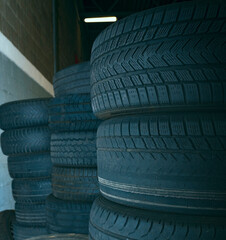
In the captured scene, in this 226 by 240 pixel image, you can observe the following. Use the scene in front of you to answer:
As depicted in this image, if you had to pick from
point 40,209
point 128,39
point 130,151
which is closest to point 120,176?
point 130,151

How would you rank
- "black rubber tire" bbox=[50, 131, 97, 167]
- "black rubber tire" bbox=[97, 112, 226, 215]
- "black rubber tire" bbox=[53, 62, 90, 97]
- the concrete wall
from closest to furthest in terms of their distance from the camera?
"black rubber tire" bbox=[97, 112, 226, 215] → "black rubber tire" bbox=[50, 131, 97, 167] → "black rubber tire" bbox=[53, 62, 90, 97] → the concrete wall

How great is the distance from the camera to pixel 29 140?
2613mm

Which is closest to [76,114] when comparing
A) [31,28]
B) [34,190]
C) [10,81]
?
[34,190]

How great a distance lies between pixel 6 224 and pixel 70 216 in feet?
3.51

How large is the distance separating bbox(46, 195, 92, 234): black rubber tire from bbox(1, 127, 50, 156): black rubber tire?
2.33 feet

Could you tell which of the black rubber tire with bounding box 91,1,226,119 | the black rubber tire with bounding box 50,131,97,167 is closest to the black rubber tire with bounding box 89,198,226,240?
the black rubber tire with bounding box 91,1,226,119

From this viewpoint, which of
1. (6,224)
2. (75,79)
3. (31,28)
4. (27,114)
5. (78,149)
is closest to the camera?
(78,149)

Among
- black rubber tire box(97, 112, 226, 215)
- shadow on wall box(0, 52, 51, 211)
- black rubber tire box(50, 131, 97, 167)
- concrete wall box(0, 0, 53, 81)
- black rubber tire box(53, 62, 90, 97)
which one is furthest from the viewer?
concrete wall box(0, 0, 53, 81)

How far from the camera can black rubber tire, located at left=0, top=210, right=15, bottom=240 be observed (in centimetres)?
259

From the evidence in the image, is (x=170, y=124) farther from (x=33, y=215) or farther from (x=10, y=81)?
(x=10, y=81)

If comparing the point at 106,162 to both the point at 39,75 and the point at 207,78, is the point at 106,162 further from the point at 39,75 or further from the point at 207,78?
the point at 39,75

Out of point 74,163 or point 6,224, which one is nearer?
point 74,163

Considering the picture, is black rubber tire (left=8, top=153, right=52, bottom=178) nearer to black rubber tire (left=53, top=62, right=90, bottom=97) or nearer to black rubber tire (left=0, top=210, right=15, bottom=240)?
black rubber tire (left=0, top=210, right=15, bottom=240)

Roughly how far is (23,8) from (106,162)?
3.99m
